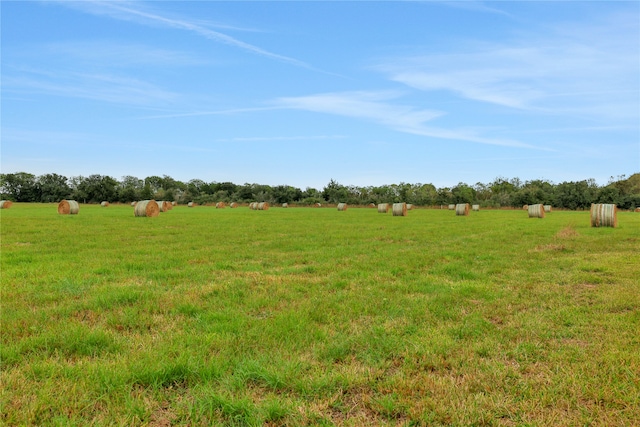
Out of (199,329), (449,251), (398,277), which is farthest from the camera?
(449,251)

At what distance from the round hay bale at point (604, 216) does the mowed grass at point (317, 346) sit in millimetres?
16563

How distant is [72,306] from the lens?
208 inches

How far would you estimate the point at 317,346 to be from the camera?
13.3 ft

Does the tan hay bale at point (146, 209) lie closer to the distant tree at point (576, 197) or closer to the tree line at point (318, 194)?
the tree line at point (318, 194)

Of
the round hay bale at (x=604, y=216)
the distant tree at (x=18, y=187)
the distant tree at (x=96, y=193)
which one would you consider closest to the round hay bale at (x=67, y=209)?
the round hay bale at (x=604, y=216)

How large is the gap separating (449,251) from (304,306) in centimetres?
751

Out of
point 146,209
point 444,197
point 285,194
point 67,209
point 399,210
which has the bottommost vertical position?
point 67,209

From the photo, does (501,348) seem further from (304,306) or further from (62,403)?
(62,403)

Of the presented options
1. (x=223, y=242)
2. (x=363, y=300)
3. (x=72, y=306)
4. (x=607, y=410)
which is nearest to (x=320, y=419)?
(x=607, y=410)

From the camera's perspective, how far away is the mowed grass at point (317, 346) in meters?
2.91

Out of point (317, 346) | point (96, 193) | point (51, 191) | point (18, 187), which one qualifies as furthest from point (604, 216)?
point (18, 187)

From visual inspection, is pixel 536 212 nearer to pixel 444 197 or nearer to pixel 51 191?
pixel 444 197

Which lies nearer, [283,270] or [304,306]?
[304,306]

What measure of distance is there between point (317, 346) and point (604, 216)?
956 inches
